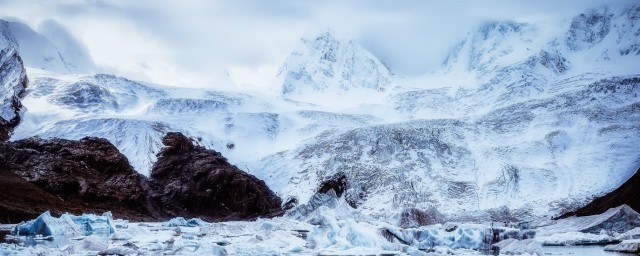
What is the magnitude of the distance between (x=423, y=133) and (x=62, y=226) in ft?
331

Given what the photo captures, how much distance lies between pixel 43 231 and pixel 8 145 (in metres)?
65.1

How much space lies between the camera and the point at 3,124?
12825cm

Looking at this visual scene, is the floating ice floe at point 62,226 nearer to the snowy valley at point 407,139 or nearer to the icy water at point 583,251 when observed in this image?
the snowy valley at point 407,139

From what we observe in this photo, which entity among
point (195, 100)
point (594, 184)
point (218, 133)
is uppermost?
point (195, 100)

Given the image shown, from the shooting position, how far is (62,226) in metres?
53.8

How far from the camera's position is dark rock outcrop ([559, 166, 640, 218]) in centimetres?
7966

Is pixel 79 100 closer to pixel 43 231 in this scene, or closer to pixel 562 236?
pixel 43 231

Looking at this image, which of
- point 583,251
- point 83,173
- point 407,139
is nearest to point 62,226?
point 583,251

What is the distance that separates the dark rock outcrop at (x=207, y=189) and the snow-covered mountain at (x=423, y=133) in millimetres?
4796

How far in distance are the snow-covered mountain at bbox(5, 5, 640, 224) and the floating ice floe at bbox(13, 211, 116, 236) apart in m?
44.2

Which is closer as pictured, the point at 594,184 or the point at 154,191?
the point at 594,184

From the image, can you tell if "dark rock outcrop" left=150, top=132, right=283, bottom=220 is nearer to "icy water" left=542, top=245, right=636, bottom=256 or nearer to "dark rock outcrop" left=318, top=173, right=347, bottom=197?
"dark rock outcrop" left=318, top=173, right=347, bottom=197

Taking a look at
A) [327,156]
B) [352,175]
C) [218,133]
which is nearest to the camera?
[352,175]

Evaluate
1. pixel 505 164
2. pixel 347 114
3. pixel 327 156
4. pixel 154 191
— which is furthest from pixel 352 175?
pixel 347 114
